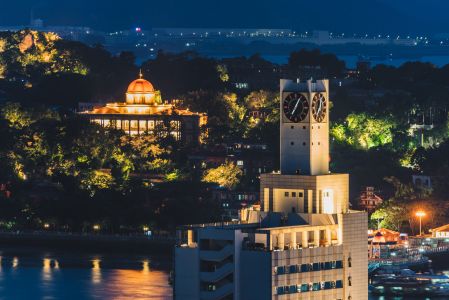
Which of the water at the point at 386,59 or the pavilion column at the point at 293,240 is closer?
the pavilion column at the point at 293,240

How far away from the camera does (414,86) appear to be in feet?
346

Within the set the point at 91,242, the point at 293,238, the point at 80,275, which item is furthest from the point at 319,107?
the point at 91,242

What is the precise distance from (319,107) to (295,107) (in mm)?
385

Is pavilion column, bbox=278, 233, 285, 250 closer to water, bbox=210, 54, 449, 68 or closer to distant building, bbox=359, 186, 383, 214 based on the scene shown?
distant building, bbox=359, 186, 383, 214

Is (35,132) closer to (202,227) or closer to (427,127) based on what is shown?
(427,127)

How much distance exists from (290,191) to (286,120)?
1143 millimetres

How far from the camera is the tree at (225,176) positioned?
8375 centimetres

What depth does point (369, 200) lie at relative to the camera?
79.6 meters

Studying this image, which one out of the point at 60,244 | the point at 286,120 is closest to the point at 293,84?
the point at 286,120

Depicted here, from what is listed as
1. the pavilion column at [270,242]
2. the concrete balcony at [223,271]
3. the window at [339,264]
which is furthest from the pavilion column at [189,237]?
the window at [339,264]

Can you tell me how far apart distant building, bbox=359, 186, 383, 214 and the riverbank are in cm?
615

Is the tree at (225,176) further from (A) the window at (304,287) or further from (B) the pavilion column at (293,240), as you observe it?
(B) the pavilion column at (293,240)

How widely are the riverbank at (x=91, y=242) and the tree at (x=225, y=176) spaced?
6610mm

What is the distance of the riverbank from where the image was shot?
76125mm
